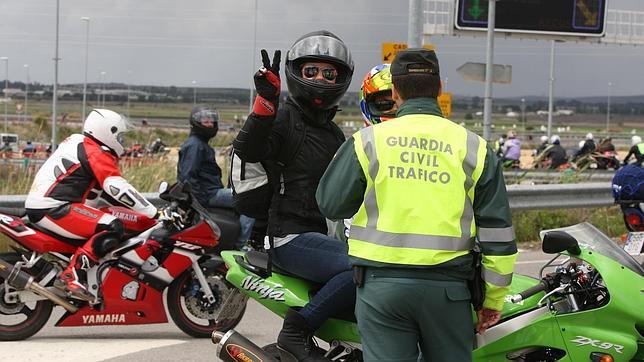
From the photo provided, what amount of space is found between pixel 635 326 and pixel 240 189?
1952 mm

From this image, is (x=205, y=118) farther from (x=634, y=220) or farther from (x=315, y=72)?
(x=315, y=72)

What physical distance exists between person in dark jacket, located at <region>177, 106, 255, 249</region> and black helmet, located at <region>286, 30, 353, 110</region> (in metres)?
4.42

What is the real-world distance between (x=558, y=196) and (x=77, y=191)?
7526mm

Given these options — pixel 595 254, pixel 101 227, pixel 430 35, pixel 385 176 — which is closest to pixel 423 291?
pixel 385 176

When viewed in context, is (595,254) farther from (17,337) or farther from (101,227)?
(17,337)

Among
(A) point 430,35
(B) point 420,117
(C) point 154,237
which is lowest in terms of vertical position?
(C) point 154,237

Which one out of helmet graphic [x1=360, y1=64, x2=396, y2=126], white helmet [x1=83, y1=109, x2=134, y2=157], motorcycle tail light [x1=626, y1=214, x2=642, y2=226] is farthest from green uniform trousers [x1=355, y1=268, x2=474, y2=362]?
motorcycle tail light [x1=626, y1=214, x2=642, y2=226]

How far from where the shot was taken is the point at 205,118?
30.1 feet

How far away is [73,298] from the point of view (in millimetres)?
6898

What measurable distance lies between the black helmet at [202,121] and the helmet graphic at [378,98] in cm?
423

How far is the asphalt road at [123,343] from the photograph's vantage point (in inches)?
256

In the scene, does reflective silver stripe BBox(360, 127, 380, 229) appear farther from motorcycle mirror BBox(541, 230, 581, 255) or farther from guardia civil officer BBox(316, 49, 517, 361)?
motorcycle mirror BBox(541, 230, 581, 255)

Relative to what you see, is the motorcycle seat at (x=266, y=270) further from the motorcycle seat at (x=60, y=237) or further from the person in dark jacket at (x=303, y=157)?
the motorcycle seat at (x=60, y=237)

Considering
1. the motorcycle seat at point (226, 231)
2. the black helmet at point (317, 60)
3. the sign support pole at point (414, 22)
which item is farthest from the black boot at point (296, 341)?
the sign support pole at point (414, 22)
